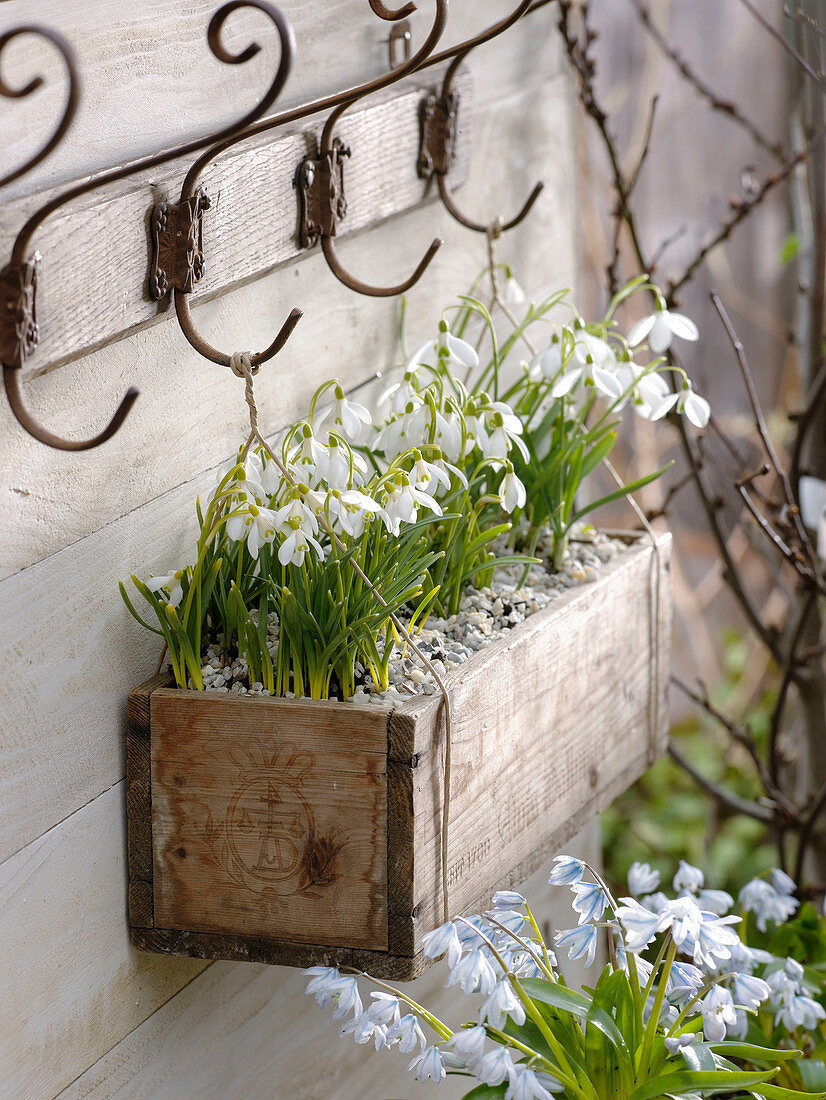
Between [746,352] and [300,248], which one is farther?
[746,352]

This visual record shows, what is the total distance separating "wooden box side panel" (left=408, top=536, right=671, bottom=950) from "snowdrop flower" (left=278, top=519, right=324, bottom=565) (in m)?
0.14

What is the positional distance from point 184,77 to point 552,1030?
2.62 feet

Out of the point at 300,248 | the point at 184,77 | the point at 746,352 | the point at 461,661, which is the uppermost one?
the point at 184,77

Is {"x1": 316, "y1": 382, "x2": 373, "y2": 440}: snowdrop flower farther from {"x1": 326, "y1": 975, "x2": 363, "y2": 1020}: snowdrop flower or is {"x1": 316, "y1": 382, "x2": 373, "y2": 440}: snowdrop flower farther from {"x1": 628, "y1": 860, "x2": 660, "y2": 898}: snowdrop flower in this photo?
{"x1": 628, "y1": 860, "x2": 660, "y2": 898}: snowdrop flower

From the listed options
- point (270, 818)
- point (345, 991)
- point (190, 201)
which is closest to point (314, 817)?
point (270, 818)

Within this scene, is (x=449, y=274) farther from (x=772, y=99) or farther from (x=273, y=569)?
(x=772, y=99)

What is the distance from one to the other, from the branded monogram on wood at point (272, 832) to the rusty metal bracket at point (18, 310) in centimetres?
33

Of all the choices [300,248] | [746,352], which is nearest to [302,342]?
[300,248]

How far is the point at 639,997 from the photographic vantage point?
40.8 inches

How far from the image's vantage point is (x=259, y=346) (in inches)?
44.1

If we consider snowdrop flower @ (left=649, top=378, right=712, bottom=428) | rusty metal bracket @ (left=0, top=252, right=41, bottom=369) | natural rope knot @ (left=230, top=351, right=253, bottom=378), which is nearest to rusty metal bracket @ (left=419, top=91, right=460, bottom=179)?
snowdrop flower @ (left=649, top=378, right=712, bottom=428)

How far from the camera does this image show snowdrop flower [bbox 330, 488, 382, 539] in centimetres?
91

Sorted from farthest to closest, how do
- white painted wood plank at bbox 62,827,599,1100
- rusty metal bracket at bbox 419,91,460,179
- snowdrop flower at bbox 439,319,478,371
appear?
rusty metal bracket at bbox 419,91,460,179, snowdrop flower at bbox 439,319,478,371, white painted wood plank at bbox 62,827,599,1100

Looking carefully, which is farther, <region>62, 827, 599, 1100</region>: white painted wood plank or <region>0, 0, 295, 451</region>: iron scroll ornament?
<region>62, 827, 599, 1100</region>: white painted wood plank
